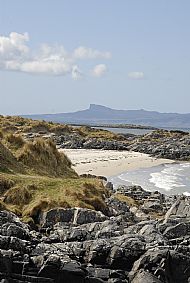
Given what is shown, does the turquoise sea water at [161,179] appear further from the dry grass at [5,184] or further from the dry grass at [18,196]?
the dry grass at [18,196]

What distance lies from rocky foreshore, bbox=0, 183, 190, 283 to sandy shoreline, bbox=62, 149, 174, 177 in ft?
88.9

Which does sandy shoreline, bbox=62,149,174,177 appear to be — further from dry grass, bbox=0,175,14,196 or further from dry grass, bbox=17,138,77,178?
dry grass, bbox=0,175,14,196

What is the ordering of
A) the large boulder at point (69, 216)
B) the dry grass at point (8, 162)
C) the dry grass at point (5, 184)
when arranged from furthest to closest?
1. the dry grass at point (8, 162)
2. the dry grass at point (5, 184)
3. the large boulder at point (69, 216)

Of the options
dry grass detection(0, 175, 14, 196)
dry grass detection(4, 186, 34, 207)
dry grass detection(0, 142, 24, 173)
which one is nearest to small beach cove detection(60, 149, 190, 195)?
dry grass detection(0, 142, 24, 173)

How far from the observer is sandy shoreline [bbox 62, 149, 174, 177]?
1943 inches

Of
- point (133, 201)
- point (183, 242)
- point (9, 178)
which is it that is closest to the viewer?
point (183, 242)

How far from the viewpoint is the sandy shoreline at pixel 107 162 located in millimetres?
49344

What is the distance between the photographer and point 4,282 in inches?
570

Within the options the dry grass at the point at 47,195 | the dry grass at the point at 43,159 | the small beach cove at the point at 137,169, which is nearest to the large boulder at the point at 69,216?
the dry grass at the point at 47,195

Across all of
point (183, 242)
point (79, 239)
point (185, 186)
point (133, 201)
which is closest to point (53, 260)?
point (79, 239)

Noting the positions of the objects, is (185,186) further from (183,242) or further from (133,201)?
(183,242)

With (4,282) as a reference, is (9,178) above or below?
above

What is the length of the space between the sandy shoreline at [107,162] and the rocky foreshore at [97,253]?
88.9 feet

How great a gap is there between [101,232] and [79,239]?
2.37 feet
